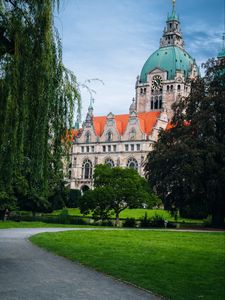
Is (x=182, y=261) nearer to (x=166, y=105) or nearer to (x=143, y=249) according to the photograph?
(x=143, y=249)

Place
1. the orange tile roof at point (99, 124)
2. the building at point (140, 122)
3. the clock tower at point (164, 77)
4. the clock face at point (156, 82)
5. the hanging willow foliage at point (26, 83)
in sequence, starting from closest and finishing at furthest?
the hanging willow foliage at point (26, 83)
the building at point (140, 122)
the orange tile roof at point (99, 124)
the clock tower at point (164, 77)
the clock face at point (156, 82)

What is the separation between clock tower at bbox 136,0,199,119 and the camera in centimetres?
10425

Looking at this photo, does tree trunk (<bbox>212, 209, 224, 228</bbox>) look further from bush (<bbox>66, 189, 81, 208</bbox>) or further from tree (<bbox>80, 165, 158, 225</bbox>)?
bush (<bbox>66, 189, 81, 208</bbox>)

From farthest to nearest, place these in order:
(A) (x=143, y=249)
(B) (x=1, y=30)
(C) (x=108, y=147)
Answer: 1. (C) (x=108, y=147)
2. (A) (x=143, y=249)
3. (B) (x=1, y=30)

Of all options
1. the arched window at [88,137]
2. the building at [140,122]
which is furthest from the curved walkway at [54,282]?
the arched window at [88,137]

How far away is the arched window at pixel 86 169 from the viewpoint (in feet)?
309

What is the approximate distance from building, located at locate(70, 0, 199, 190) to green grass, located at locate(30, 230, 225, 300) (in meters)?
59.1

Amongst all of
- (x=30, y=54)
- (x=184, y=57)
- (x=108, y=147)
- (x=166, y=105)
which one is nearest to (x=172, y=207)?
(x=30, y=54)

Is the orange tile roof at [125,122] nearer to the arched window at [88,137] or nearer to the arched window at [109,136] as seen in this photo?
the arched window at [88,137]

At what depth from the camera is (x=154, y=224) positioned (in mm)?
41531

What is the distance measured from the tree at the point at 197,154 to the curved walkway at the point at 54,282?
24414mm

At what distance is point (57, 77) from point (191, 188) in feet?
91.6

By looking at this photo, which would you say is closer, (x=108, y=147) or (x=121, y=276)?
(x=121, y=276)

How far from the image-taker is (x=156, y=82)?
10775cm
